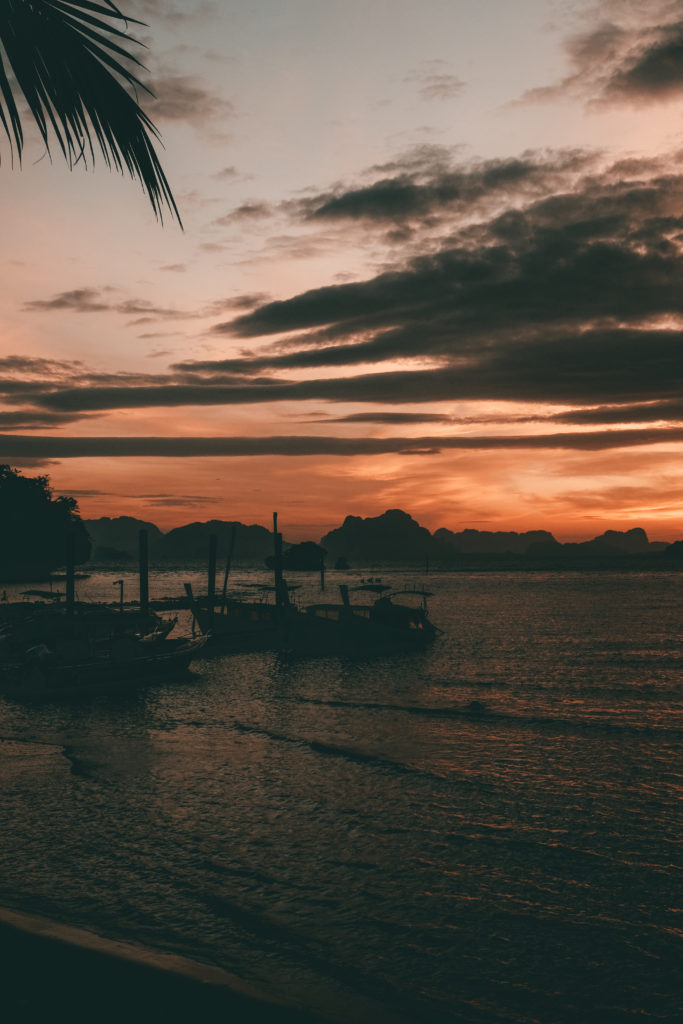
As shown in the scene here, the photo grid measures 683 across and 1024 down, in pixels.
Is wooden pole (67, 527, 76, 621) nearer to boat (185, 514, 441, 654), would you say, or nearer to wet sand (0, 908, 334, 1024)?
boat (185, 514, 441, 654)

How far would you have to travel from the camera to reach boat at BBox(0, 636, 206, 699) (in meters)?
33.9

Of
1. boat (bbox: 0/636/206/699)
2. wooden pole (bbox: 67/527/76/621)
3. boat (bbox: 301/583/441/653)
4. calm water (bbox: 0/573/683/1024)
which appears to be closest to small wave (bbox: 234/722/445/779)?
calm water (bbox: 0/573/683/1024)

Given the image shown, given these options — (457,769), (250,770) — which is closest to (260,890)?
(250,770)

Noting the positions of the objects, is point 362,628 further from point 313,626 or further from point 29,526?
point 29,526

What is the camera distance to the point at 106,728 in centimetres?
2861

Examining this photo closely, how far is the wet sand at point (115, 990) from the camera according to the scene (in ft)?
18.0

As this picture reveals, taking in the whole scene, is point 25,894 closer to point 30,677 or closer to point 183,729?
point 183,729

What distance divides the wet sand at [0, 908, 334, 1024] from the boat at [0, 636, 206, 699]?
2973 cm

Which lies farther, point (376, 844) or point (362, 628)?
point (362, 628)

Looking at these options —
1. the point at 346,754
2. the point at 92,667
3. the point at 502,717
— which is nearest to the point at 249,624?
the point at 92,667

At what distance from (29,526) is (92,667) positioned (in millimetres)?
142478

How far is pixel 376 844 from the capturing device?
16.4 meters

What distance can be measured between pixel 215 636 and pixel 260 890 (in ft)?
125

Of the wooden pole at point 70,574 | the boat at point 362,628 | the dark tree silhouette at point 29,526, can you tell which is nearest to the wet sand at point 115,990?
the boat at point 362,628
